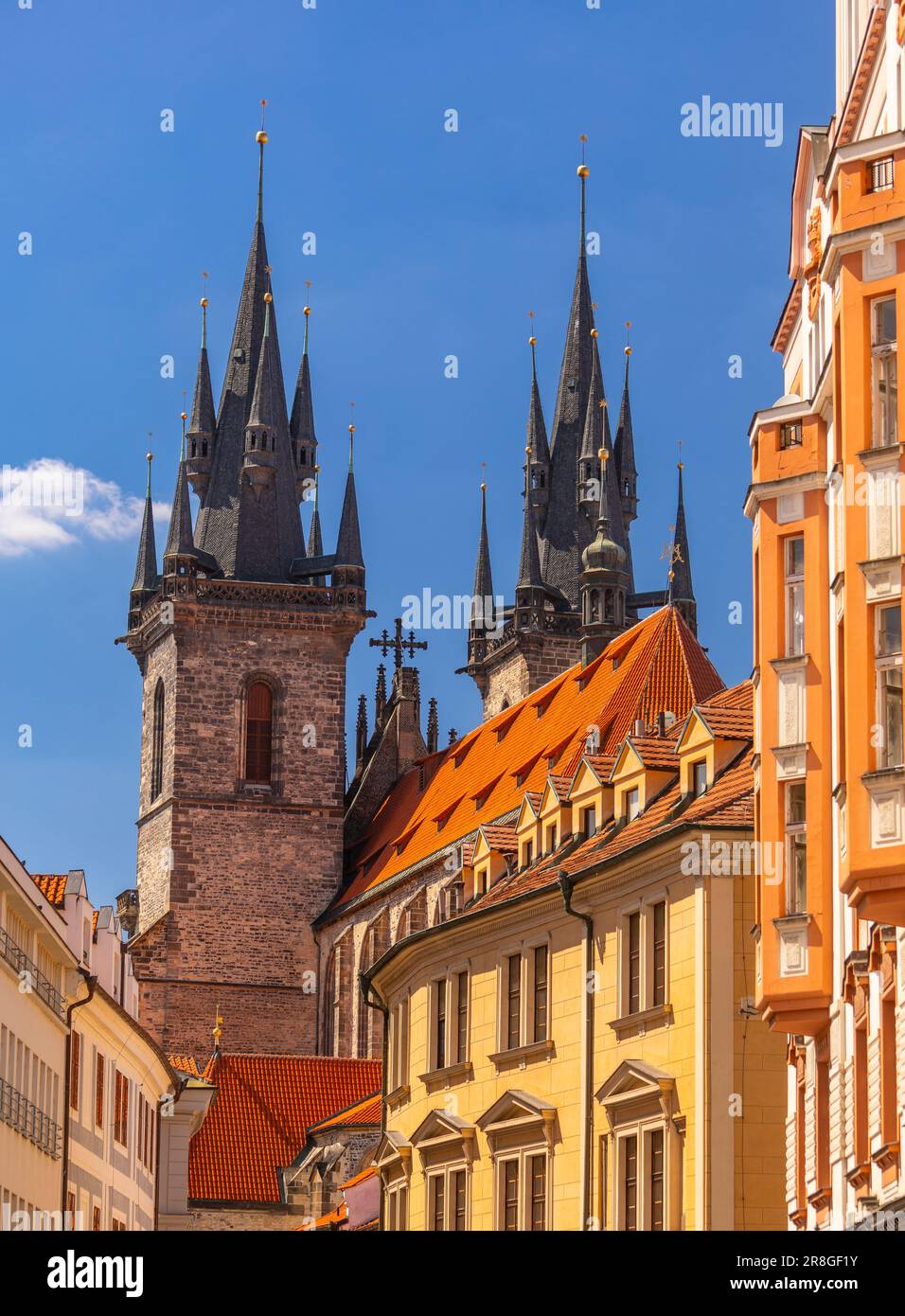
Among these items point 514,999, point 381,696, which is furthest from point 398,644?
point 514,999

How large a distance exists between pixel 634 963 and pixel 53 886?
37.5ft

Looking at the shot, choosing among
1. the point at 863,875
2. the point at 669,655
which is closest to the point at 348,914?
the point at 669,655

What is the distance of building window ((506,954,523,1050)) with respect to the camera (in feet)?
140

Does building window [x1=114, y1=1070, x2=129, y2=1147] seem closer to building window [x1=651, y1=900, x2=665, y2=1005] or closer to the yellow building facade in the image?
the yellow building facade

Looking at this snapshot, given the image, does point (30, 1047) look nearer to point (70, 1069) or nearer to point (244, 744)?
point (70, 1069)

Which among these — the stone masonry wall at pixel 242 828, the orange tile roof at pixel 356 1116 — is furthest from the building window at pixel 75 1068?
the stone masonry wall at pixel 242 828

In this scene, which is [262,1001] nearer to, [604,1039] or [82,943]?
[82,943]

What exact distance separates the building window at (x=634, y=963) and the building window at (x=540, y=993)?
2.55 m

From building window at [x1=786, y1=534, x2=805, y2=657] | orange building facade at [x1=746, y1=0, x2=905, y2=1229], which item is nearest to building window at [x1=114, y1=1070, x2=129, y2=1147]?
orange building facade at [x1=746, y1=0, x2=905, y2=1229]

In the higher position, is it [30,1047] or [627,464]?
[627,464]

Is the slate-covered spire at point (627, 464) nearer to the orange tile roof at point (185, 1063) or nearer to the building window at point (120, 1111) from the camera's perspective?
the orange tile roof at point (185, 1063)

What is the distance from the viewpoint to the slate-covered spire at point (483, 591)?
321 ft

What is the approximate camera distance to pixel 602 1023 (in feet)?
130
